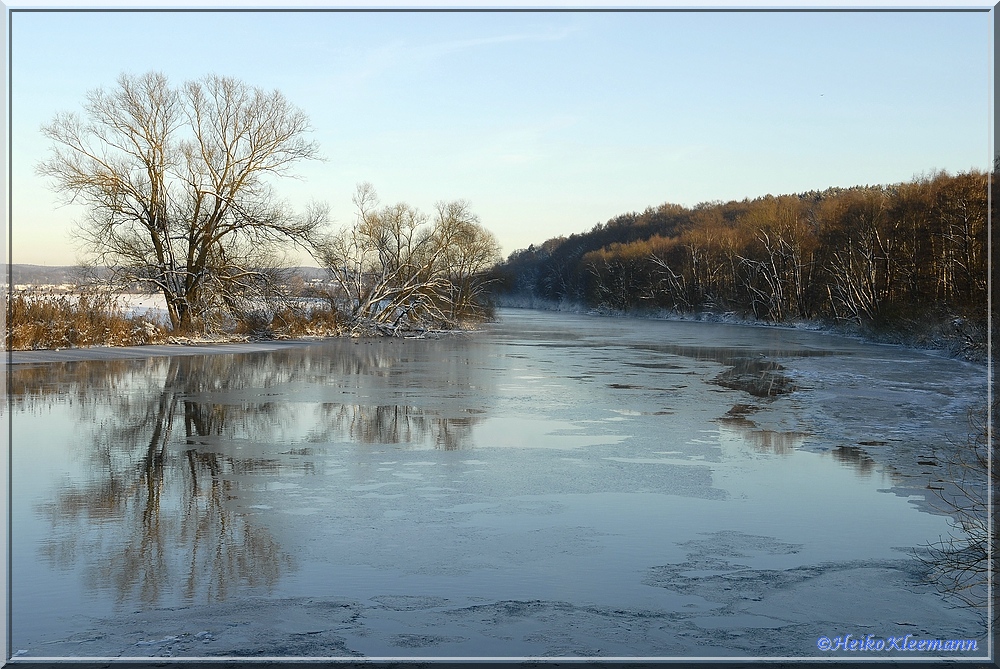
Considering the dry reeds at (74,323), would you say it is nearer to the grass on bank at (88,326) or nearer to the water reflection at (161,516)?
the grass on bank at (88,326)

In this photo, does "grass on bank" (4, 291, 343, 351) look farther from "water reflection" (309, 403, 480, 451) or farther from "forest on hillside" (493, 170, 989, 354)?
"forest on hillside" (493, 170, 989, 354)

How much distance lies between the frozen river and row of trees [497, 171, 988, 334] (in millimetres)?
15374

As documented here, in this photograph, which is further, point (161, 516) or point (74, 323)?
point (74, 323)

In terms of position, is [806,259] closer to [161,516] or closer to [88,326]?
[88,326]

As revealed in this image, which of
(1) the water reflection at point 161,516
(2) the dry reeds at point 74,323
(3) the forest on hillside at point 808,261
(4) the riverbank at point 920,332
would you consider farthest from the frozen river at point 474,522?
(2) the dry reeds at point 74,323

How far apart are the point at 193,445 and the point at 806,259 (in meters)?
49.5

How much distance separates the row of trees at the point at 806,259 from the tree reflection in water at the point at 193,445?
56.1ft

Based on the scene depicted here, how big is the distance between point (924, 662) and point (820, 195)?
8076 centimetres

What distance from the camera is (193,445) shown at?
31.6ft

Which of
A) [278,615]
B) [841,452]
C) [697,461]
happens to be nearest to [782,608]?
[278,615]

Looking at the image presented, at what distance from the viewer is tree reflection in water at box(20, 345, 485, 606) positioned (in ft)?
17.9

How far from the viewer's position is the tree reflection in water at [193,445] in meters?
5.44

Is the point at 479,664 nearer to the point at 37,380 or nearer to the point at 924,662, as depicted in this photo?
the point at 924,662

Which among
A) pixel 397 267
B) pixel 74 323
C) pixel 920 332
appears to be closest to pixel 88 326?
pixel 74 323
